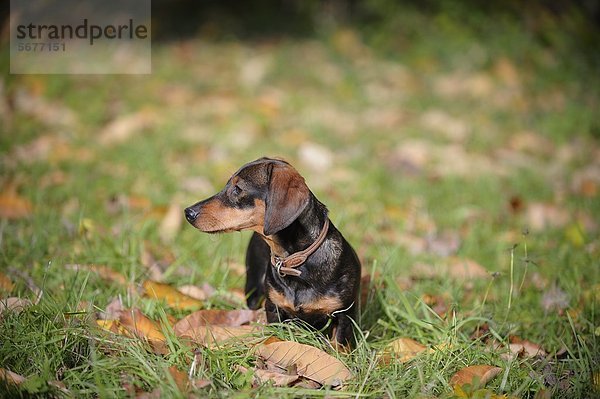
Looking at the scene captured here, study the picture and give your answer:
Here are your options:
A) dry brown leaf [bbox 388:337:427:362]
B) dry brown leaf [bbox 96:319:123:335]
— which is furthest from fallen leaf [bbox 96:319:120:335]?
dry brown leaf [bbox 388:337:427:362]

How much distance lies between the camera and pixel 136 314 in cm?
307

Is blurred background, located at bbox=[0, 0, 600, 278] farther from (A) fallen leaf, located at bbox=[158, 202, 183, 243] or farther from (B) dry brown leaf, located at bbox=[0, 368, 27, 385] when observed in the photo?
(B) dry brown leaf, located at bbox=[0, 368, 27, 385]

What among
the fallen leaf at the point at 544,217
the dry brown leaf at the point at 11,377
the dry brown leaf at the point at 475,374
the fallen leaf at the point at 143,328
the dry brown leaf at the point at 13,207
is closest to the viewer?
the dry brown leaf at the point at 11,377

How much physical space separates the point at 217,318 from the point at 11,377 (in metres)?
1.01

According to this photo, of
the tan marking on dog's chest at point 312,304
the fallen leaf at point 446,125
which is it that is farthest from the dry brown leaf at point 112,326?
the fallen leaf at point 446,125

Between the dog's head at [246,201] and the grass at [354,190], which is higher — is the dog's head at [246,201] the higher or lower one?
the higher one

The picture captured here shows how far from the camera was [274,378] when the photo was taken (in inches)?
105

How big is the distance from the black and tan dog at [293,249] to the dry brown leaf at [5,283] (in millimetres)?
1061

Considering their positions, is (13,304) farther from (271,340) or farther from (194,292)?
(271,340)

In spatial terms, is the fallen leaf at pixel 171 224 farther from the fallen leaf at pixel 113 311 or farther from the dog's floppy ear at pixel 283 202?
the dog's floppy ear at pixel 283 202

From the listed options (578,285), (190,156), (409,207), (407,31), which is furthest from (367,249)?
(407,31)

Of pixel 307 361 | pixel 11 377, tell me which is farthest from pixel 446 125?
pixel 11 377

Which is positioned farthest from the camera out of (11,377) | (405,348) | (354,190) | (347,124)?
(347,124)

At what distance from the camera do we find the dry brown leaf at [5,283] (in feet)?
10.8
